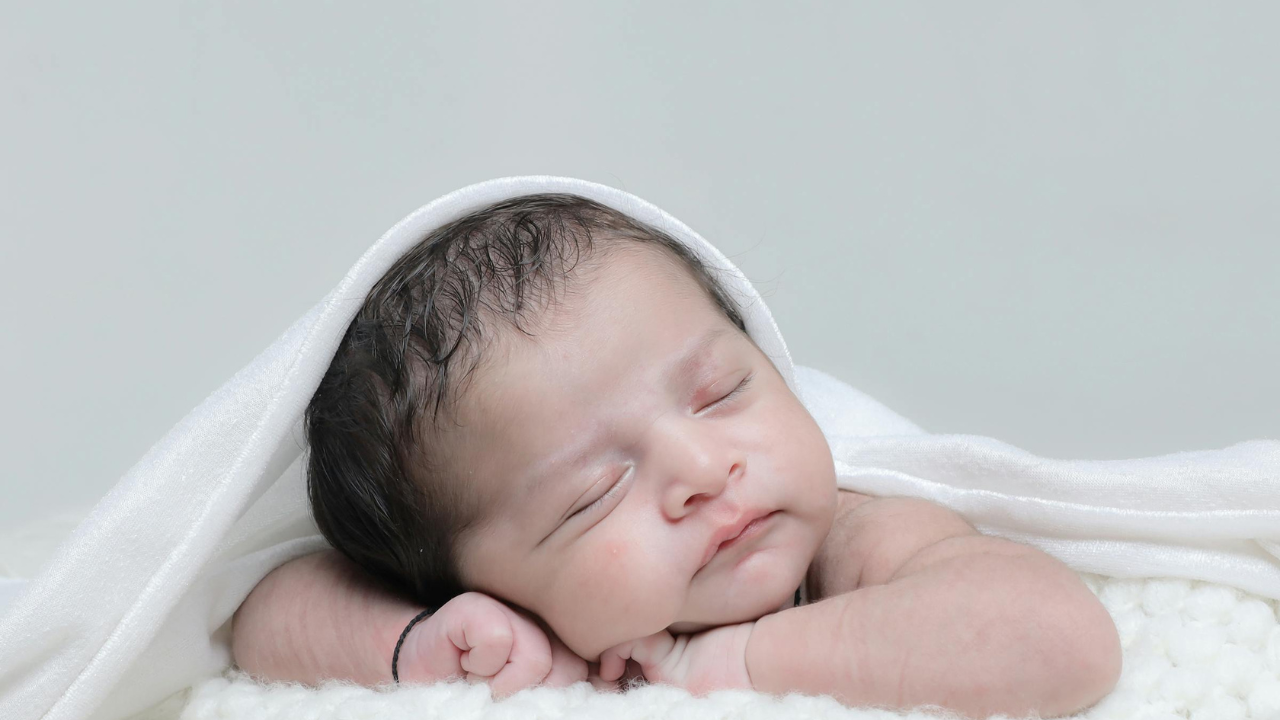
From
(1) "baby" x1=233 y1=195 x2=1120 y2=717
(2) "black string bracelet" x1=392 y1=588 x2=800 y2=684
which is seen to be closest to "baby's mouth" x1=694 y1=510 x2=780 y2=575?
(1) "baby" x1=233 y1=195 x2=1120 y2=717

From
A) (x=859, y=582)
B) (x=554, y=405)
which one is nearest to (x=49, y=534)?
(x=554, y=405)

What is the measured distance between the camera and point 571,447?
1.49 meters

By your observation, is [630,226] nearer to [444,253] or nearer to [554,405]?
[444,253]

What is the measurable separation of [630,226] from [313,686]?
77 centimetres

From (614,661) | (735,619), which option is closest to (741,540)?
(735,619)

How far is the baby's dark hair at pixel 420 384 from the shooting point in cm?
155

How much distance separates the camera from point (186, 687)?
1.71 m

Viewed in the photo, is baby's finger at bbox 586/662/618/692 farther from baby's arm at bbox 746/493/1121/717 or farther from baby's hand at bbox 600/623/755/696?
baby's arm at bbox 746/493/1121/717

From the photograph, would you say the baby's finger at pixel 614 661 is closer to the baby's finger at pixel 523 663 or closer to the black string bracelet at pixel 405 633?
the baby's finger at pixel 523 663

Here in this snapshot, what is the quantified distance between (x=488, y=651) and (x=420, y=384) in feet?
1.11

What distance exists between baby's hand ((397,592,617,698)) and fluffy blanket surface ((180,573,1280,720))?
0.05 metres

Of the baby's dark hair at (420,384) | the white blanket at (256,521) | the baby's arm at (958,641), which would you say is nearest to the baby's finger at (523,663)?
the baby's dark hair at (420,384)

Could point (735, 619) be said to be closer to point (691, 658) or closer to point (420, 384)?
point (691, 658)

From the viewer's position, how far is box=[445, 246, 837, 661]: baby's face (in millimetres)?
1460
